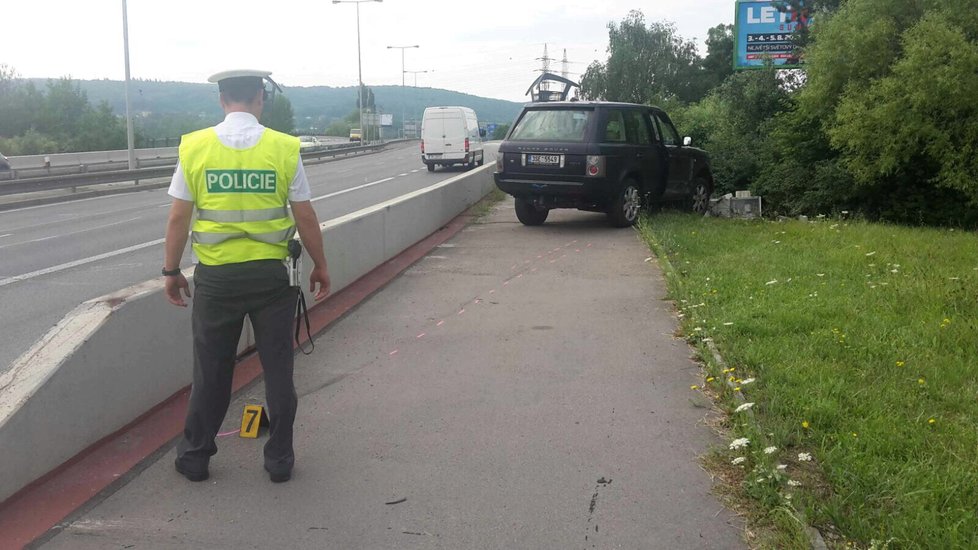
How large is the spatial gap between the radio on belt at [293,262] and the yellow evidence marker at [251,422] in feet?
3.18

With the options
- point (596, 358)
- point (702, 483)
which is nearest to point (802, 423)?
point (702, 483)

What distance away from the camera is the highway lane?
903cm

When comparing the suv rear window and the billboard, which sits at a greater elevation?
the billboard

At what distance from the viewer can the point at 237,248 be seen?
4.11 m

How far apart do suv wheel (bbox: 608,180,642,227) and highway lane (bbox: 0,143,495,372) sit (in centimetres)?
597

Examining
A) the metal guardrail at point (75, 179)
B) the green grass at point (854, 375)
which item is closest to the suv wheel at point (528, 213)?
the green grass at point (854, 375)

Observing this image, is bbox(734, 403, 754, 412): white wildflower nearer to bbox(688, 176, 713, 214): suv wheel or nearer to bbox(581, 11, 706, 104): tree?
bbox(688, 176, 713, 214): suv wheel

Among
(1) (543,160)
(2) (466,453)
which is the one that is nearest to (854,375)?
(2) (466,453)

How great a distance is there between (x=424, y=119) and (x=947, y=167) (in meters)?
25.4

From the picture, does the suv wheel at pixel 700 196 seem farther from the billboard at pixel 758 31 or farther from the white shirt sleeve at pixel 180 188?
the billboard at pixel 758 31

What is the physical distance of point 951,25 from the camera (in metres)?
15.7

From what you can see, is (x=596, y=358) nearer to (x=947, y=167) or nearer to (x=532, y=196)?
(x=532, y=196)

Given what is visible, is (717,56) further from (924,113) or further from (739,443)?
(739,443)

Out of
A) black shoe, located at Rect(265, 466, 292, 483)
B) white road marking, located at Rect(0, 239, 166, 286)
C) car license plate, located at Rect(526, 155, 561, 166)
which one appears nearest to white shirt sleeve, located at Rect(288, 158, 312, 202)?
black shoe, located at Rect(265, 466, 292, 483)
